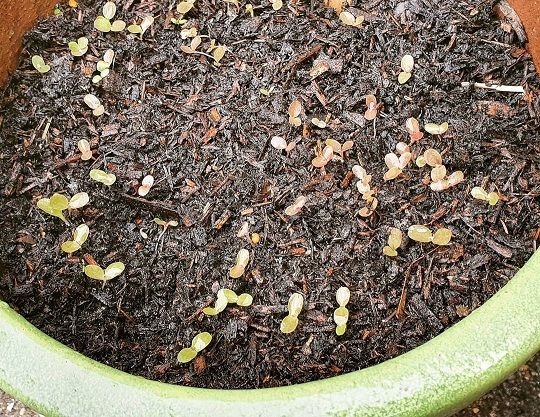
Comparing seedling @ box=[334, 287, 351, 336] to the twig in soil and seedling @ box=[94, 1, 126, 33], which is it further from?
seedling @ box=[94, 1, 126, 33]

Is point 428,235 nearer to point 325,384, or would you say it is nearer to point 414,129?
point 414,129

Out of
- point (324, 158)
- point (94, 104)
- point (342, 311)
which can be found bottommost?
point (342, 311)

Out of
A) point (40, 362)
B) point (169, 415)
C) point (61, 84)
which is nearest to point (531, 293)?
point (169, 415)

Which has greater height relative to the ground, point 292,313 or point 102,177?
point 102,177

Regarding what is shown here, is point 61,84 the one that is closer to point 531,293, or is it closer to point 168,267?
point 168,267

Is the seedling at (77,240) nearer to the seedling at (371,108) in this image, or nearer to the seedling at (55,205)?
the seedling at (55,205)

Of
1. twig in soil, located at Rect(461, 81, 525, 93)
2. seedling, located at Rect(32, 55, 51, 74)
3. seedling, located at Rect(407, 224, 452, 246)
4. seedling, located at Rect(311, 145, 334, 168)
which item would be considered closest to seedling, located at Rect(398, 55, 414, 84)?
twig in soil, located at Rect(461, 81, 525, 93)

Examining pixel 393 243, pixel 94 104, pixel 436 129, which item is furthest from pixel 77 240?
pixel 436 129

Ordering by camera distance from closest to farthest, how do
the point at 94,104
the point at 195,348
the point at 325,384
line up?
the point at 325,384, the point at 195,348, the point at 94,104
